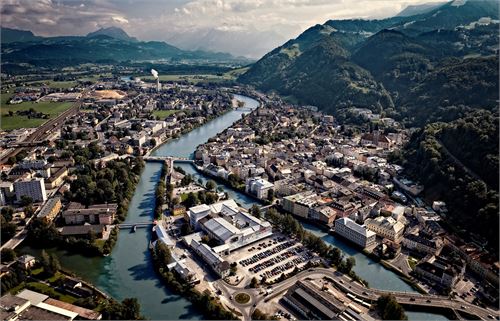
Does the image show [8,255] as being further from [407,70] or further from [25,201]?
[407,70]

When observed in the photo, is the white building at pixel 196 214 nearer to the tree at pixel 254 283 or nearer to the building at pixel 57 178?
the tree at pixel 254 283

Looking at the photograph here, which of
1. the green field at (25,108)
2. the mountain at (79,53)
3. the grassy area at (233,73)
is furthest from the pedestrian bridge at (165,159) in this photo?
the mountain at (79,53)

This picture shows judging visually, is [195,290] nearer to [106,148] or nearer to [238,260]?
[238,260]

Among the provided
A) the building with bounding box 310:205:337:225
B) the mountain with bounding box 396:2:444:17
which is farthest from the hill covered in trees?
the mountain with bounding box 396:2:444:17

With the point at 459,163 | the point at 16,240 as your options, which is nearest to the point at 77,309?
the point at 16,240

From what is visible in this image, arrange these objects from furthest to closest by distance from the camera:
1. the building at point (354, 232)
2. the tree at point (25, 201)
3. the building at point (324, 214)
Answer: the tree at point (25, 201), the building at point (324, 214), the building at point (354, 232)

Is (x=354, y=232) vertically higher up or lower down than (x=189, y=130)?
lower down

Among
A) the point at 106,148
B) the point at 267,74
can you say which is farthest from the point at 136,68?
the point at 106,148

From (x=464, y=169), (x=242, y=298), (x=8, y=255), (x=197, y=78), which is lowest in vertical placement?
(x=242, y=298)
